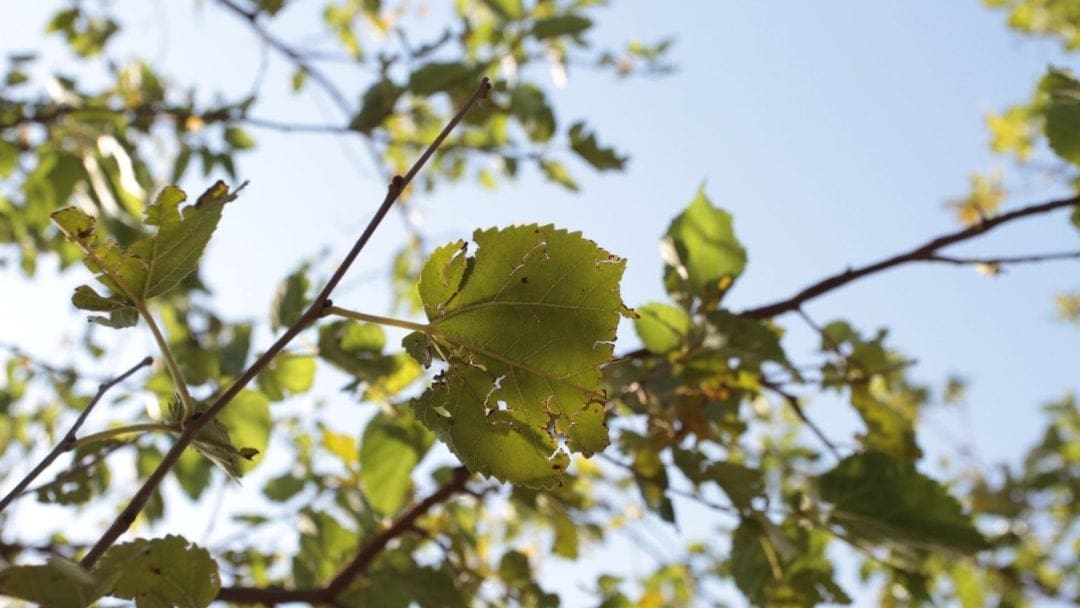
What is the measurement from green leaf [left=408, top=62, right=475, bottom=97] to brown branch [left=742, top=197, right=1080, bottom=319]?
1.30m

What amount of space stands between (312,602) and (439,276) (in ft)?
2.94

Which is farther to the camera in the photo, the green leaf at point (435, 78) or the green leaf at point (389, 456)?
the green leaf at point (435, 78)

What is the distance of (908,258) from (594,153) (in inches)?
44.3

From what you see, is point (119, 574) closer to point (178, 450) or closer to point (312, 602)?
point (178, 450)

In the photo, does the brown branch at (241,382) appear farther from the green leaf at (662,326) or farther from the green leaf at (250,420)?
the green leaf at (250,420)

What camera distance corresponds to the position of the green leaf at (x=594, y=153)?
2467 millimetres

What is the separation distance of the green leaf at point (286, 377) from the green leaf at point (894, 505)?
38.5 inches

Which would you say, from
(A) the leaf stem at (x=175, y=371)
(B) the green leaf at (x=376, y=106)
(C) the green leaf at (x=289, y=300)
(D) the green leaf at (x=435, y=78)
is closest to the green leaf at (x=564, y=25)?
(D) the green leaf at (x=435, y=78)

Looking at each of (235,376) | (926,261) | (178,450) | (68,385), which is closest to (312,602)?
(235,376)

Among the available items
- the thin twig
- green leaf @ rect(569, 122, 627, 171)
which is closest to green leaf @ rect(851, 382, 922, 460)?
the thin twig

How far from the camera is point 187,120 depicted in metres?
2.71

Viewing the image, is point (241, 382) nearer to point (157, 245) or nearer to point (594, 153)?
point (157, 245)

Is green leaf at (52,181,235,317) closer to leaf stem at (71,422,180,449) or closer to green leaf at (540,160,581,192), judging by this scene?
leaf stem at (71,422,180,449)

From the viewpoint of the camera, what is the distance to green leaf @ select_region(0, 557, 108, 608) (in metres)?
0.75
